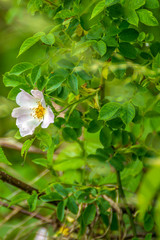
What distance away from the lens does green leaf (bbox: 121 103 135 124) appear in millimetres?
629

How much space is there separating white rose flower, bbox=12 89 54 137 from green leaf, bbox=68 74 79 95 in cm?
6

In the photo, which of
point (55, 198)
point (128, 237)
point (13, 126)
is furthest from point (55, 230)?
point (13, 126)

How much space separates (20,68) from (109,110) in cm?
20

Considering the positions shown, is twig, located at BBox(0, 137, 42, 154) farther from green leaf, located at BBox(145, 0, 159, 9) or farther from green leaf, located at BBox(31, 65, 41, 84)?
green leaf, located at BBox(145, 0, 159, 9)

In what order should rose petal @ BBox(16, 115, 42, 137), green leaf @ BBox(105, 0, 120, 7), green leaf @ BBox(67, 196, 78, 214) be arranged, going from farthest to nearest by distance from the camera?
green leaf @ BBox(67, 196, 78, 214)
rose petal @ BBox(16, 115, 42, 137)
green leaf @ BBox(105, 0, 120, 7)

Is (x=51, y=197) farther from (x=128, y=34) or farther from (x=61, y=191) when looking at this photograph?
(x=128, y=34)

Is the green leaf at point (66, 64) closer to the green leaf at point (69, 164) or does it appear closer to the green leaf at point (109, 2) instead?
the green leaf at point (109, 2)

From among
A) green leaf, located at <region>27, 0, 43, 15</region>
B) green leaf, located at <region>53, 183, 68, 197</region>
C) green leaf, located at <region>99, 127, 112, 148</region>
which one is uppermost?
green leaf, located at <region>27, 0, 43, 15</region>

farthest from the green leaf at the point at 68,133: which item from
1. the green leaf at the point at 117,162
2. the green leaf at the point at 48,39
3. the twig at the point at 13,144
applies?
the twig at the point at 13,144

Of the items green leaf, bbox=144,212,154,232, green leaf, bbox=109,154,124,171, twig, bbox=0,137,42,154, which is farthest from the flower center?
twig, bbox=0,137,42,154

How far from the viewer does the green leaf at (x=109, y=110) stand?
63 centimetres

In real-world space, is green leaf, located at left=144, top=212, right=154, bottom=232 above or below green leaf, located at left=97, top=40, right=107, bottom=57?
below

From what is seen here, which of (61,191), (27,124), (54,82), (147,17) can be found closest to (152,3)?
(147,17)

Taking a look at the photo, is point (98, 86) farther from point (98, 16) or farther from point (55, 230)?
point (55, 230)
